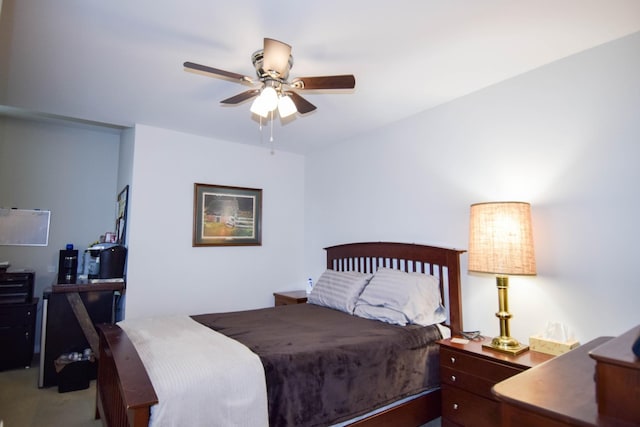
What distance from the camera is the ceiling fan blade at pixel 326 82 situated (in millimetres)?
1932

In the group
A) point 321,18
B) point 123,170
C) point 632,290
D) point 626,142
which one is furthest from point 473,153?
point 123,170

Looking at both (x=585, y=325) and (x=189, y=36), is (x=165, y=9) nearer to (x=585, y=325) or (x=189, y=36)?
(x=189, y=36)

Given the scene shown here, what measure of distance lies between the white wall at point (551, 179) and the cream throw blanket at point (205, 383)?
1.76 meters

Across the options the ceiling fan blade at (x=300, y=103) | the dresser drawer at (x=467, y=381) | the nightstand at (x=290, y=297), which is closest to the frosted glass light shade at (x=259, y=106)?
the ceiling fan blade at (x=300, y=103)

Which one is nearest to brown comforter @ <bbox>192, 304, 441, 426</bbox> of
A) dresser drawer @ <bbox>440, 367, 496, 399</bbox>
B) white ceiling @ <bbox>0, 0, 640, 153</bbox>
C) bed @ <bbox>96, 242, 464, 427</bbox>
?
bed @ <bbox>96, 242, 464, 427</bbox>

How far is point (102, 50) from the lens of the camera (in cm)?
213

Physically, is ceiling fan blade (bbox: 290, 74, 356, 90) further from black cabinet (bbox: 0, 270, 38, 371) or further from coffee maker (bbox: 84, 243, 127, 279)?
black cabinet (bbox: 0, 270, 38, 371)

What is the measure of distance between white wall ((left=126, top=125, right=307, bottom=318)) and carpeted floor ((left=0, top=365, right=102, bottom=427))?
30.7 inches

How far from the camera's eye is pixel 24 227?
399cm

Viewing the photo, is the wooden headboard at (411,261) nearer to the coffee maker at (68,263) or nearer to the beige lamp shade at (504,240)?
the beige lamp shade at (504,240)

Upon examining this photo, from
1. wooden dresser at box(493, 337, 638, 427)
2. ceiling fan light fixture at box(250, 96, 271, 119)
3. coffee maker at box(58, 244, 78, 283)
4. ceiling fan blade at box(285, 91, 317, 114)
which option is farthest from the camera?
coffee maker at box(58, 244, 78, 283)

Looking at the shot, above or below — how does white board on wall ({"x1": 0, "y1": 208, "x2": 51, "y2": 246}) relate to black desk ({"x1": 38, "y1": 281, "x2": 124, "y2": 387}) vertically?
above

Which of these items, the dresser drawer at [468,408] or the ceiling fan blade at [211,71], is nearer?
the ceiling fan blade at [211,71]

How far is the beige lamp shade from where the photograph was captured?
2057 millimetres
